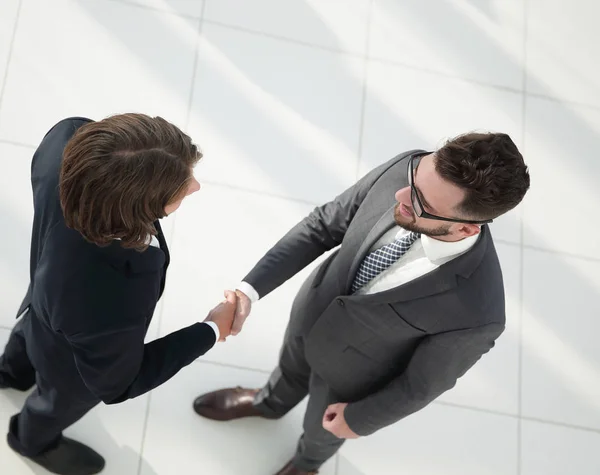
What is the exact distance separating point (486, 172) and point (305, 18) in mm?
2190

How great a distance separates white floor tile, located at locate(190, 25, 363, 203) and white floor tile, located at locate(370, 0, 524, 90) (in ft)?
0.89

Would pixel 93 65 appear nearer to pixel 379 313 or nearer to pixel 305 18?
pixel 305 18

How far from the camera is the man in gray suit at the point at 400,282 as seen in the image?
171cm

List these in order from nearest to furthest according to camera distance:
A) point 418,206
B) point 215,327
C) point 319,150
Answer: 1. point 418,206
2. point 215,327
3. point 319,150

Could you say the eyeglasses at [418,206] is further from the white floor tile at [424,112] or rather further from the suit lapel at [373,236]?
the white floor tile at [424,112]

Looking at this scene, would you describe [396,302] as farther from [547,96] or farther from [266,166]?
[547,96]

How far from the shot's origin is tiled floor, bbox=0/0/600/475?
2922 mm

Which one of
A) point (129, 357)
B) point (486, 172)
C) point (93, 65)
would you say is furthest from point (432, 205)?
point (93, 65)

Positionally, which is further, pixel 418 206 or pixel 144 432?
pixel 144 432

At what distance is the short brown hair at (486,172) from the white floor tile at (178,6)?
2163mm

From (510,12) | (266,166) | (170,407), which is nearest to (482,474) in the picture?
(170,407)

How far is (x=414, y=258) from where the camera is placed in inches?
73.0

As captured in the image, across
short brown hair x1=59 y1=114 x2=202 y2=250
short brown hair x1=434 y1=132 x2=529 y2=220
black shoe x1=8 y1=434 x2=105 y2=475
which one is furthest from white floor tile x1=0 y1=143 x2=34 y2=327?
short brown hair x1=434 y1=132 x2=529 y2=220

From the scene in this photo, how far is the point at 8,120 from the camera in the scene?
3.16 meters
